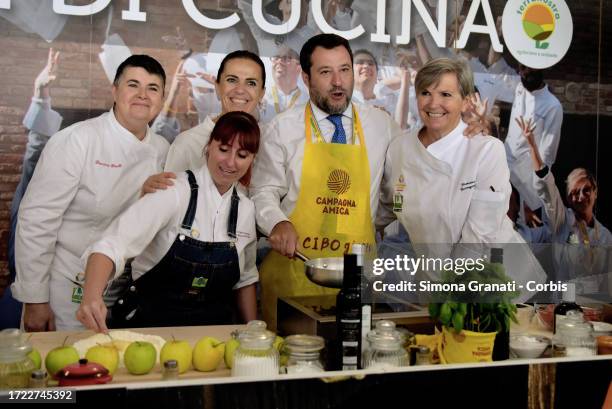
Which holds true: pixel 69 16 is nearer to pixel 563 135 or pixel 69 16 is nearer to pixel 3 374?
pixel 3 374

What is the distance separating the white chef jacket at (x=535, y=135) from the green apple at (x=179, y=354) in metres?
3.09

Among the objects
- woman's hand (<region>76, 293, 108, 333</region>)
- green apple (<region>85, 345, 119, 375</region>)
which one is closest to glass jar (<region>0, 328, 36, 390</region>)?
green apple (<region>85, 345, 119, 375</region>)

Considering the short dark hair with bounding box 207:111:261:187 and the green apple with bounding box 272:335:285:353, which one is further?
the short dark hair with bounding box 207:111:261:187

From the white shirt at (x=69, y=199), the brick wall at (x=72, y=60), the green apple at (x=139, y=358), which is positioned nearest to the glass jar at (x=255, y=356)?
the green apple at (x=139, y=358)

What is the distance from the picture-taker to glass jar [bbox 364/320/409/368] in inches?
72.4

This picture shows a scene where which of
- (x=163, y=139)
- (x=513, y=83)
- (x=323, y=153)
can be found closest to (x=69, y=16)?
(x=163, y=139)

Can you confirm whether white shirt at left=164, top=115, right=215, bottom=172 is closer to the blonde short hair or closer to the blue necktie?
the blue necktie

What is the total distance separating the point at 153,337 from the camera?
2096 millimetres

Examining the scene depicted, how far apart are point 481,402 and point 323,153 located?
6.57 feet

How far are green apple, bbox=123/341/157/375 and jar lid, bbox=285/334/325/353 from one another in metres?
0.36

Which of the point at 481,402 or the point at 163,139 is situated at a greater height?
the point at 163,139

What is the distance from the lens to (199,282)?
2.89 m

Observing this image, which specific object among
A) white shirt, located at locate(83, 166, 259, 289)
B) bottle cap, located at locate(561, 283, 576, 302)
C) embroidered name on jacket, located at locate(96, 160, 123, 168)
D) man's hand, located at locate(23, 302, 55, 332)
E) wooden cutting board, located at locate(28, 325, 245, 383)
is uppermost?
embroidered name on jacket, located at locate(96, 160, 123, 168)

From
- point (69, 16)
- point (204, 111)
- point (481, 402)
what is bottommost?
point (481, 402)
